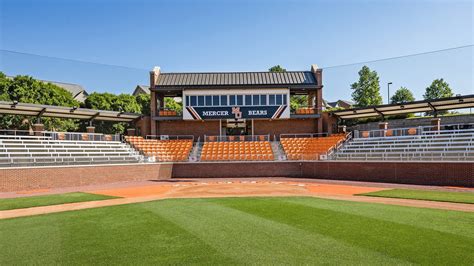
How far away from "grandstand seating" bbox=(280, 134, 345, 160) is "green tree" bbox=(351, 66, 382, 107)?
28.7m

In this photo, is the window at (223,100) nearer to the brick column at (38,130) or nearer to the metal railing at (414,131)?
the metal railing at (414,131)

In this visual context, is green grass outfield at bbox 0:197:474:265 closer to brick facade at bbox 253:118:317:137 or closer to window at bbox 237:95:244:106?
window at bbox 237:95:244:106

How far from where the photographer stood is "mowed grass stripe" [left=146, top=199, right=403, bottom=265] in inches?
255

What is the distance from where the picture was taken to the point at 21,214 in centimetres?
1222

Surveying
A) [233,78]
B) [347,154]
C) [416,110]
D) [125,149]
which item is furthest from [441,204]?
[233,78]

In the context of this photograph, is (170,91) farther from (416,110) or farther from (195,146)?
(416,110)

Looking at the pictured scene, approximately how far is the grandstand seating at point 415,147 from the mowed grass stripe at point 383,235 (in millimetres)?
13954

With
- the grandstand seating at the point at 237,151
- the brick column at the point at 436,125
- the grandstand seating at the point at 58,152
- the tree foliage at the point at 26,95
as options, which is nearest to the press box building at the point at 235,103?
the grandstand seating at the point at 237,151

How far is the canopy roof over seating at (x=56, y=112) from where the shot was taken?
26.2 metres

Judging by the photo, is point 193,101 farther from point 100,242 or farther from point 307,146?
point 100,242

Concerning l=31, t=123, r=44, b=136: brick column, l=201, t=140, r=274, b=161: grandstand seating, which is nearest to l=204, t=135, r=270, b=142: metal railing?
l=201, t=140, r=274, b=161: grandstand seating

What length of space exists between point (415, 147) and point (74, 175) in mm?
24186

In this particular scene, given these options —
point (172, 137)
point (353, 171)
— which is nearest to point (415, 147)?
point (353, 171)

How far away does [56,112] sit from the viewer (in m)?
29.7
